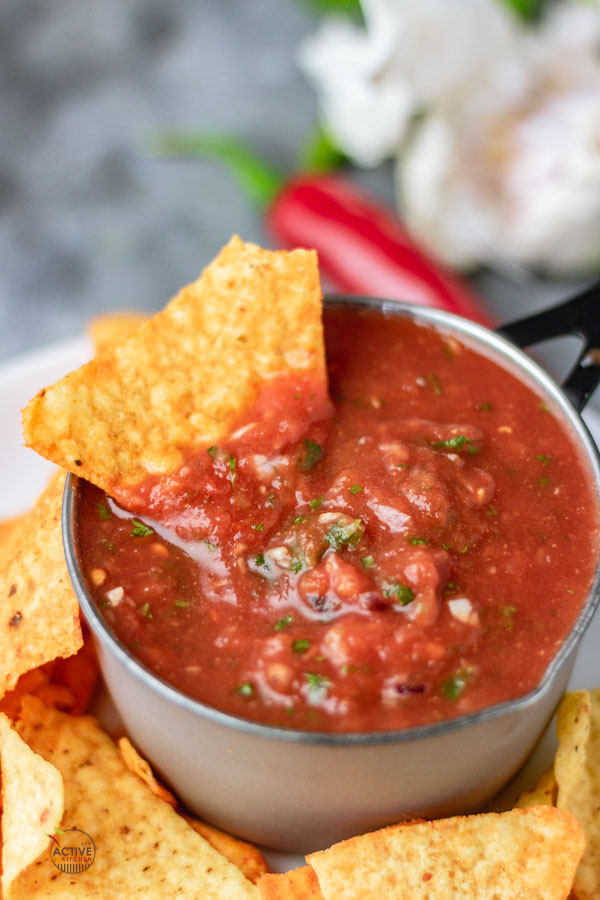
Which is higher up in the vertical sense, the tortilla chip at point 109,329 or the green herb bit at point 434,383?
the green herb bit at point 434,383

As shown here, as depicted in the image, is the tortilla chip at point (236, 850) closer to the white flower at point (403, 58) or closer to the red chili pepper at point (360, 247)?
the red chili pepper at point (360, 247)

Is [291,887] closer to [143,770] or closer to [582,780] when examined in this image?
[143,770]

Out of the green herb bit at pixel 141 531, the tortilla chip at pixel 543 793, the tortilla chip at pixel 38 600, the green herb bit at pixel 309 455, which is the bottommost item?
the tortilla chip at pixel 543 793


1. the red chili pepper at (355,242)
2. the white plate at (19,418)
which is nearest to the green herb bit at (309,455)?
the white plate at (19,418)

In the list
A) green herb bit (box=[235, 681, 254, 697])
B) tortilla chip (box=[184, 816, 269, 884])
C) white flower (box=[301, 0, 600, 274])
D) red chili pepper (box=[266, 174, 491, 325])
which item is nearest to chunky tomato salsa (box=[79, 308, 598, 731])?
green herb bit (box=[235, 681, 254, 697])

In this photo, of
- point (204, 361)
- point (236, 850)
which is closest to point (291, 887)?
point (236, 850)

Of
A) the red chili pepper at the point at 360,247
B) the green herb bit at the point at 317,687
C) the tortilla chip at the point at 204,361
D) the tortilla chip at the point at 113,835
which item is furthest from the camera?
the red chili pepper at the point at 360,247

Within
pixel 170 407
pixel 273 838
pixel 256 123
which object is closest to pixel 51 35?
pixel 256 123
